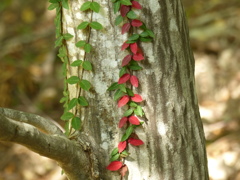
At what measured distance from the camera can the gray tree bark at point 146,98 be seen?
59.7 inches

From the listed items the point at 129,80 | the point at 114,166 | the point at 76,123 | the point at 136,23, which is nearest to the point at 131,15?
the point at 136,23

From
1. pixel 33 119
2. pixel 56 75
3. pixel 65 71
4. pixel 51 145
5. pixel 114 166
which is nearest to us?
pixel 51 145

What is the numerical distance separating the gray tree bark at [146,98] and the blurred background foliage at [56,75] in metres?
1.91

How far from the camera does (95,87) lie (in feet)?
5.08

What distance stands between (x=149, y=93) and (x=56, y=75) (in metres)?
3.67

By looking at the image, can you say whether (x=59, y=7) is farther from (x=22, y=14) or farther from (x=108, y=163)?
(x=22, y=14)

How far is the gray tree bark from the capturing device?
1517 mm

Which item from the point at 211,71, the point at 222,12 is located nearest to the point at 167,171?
the point at 211,71

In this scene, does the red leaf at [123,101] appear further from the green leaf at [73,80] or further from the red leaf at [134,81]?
the green leaf at [73,80]

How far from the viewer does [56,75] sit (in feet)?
16.7

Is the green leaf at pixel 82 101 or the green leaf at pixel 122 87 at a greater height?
the green leaf at pixel 122 87

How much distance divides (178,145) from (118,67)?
0.39 meters

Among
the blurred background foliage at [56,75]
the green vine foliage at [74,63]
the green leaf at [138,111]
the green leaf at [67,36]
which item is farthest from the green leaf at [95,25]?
the blurred background foliage at [56,75]

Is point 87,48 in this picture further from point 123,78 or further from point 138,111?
point 138,111
